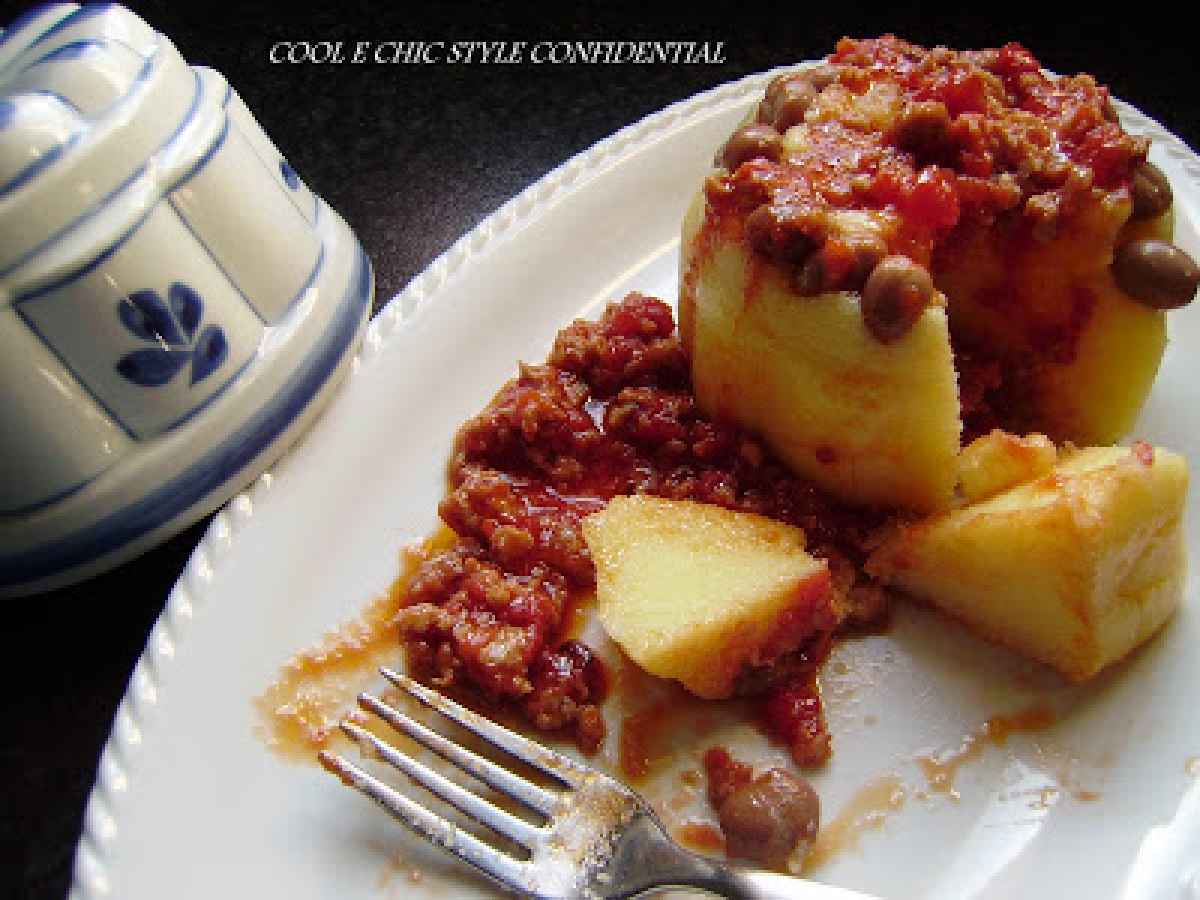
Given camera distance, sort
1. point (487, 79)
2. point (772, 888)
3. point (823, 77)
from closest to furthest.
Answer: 1. point (772, 888)
2. point (823, 77)
3. point (487, 79)

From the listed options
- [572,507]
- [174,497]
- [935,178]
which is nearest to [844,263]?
[935,178]

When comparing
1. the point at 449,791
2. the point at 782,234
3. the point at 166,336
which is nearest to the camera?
the point at 449,791

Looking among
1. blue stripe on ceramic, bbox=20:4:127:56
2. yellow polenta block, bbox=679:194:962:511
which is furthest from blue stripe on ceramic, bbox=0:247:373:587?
yellow polenta block, bbox=679:194:962:511

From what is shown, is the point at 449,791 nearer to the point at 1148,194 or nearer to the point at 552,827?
the point at 552,827

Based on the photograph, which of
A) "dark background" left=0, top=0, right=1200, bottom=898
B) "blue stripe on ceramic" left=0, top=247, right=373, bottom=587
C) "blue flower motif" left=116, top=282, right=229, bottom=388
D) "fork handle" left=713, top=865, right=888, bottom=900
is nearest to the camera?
"fork handle" left=713, top=865, right=888, bottom=900

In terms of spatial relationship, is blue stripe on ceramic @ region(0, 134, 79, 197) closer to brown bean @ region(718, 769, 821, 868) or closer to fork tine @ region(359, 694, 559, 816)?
fork tine @ region(359, 694, 559, 816)

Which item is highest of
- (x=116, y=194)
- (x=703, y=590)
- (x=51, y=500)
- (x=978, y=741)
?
(x=116, y=194)

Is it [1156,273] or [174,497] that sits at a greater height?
[174,497]

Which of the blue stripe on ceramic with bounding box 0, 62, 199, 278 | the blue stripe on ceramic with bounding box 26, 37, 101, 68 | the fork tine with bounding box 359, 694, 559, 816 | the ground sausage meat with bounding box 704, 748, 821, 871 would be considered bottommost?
the ground sausage meat with bounding box 704, 748, 821, 871

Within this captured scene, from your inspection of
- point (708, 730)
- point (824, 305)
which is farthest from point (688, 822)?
point (824, 305)
